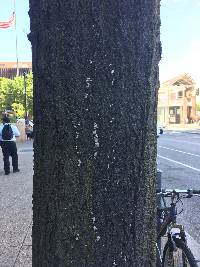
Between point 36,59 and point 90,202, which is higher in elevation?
point 36,59

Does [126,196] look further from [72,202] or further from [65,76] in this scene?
[65,76]

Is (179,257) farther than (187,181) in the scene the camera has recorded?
No

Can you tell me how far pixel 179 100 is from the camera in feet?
266

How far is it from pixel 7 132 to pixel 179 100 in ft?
231

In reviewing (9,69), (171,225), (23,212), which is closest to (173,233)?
(171,225)

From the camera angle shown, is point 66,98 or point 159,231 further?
point 159,231

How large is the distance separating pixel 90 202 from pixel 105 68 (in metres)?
0.47

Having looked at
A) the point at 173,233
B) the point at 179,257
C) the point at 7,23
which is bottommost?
the point at 179,257

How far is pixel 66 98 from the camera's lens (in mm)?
1591

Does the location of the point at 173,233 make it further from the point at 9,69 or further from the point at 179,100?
the point at 9,69

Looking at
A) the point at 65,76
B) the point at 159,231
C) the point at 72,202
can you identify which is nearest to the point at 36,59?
the point at 65,76

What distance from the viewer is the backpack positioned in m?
12.8

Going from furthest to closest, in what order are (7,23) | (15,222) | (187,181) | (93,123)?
(7,23)
(187,181)
(15,222)
(93,123)

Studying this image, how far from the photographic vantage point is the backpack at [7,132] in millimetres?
12781
